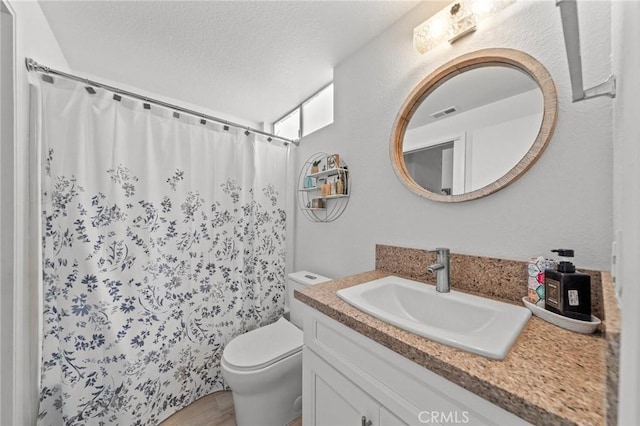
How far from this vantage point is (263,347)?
1302 millimetres

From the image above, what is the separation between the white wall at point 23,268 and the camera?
2.83 ft

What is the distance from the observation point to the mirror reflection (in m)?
0.87

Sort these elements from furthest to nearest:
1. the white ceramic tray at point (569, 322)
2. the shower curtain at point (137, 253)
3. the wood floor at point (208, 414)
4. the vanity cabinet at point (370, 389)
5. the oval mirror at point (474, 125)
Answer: the wood floor at point (208, 414)
the shower curtain at point (137, 253)
the oval mirror at point (474, 125)
the white ceramic tray at point (569, 322)
the vanity cabinet at point (370, 389)

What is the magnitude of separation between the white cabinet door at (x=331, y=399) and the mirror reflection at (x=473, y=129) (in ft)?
2.90

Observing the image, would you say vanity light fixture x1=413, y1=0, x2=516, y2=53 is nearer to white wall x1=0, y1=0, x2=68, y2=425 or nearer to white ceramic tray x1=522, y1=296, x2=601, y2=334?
white ceramic tray x1=522, y1=296, x2=601, y2=334

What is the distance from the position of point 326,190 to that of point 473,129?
35.5 inches

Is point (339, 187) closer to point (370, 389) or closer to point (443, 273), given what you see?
point (443, 273)

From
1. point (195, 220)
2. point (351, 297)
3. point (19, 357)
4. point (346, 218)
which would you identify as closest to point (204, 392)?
point (19, 357)

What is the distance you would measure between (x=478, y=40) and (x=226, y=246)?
1792mm

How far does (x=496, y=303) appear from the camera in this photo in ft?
2.63

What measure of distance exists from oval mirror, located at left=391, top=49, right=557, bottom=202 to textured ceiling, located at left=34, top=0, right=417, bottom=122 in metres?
0.52

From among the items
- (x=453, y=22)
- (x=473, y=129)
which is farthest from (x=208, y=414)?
(x=453, y=22)

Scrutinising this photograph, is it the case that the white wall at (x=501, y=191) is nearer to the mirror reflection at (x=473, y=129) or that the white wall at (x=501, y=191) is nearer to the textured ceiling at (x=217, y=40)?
the mirror reflection at (x=473, y=129)

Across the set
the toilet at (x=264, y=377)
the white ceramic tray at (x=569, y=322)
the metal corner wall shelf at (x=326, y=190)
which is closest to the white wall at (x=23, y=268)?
the toilet at (x=264, y=377)
